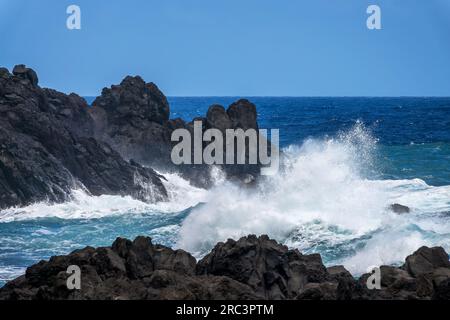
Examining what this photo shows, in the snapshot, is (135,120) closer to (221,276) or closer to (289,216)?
(289,216)

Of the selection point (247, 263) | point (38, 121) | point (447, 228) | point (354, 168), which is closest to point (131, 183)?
point (38, 121)

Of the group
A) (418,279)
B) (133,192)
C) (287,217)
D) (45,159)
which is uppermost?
(45,159)

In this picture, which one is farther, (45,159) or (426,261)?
(45,159)

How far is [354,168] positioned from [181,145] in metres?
8.92

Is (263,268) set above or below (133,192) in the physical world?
above

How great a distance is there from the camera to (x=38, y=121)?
3984 centimetres

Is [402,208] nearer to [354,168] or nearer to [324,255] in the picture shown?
[324,255]

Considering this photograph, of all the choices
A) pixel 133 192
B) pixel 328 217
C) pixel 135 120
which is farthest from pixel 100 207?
pixel 328 217

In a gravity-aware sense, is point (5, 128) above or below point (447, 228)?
above

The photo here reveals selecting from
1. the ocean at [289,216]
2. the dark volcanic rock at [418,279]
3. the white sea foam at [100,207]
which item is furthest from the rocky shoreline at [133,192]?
the ocean at [289,216]

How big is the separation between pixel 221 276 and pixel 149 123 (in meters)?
30.0

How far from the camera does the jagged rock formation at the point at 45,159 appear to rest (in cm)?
3700

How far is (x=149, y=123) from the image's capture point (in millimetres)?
47344

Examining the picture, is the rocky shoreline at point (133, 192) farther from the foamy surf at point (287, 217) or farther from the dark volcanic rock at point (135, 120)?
the foamy surf at point (287, 217)
